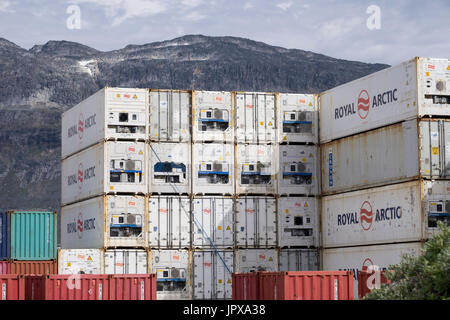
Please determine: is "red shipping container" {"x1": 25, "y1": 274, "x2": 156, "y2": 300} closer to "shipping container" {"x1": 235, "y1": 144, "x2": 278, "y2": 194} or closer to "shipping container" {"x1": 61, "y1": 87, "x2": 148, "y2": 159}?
"shipping container" {"x1": 61, "y1": 87, "x2": 148, "y2": 159}

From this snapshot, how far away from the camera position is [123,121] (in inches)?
1407

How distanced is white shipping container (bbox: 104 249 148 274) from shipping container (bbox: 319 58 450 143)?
9.47 meters

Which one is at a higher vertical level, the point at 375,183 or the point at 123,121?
the point at 123,121

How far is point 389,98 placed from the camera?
33.1 meters

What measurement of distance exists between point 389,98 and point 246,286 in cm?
994

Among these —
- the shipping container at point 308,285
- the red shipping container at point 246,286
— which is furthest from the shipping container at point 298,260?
the shipping container at point 308,285

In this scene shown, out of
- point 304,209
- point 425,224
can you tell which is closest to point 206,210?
point 304,209

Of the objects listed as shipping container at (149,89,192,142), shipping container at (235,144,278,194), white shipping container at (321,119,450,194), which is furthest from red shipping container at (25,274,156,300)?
white shipping container at (321,119,450,194)

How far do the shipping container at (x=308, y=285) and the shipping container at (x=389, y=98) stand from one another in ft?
26.9

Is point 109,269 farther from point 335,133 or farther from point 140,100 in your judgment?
point 335,133

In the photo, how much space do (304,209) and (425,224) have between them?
760 cm

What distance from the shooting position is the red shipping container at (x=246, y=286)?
27234 millimetres

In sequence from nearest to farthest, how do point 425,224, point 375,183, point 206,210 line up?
1. point 425,224
2. point 375,183
3. point 206,210

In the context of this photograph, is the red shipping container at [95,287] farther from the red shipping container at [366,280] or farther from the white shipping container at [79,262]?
the red shipping container at [366,280]
